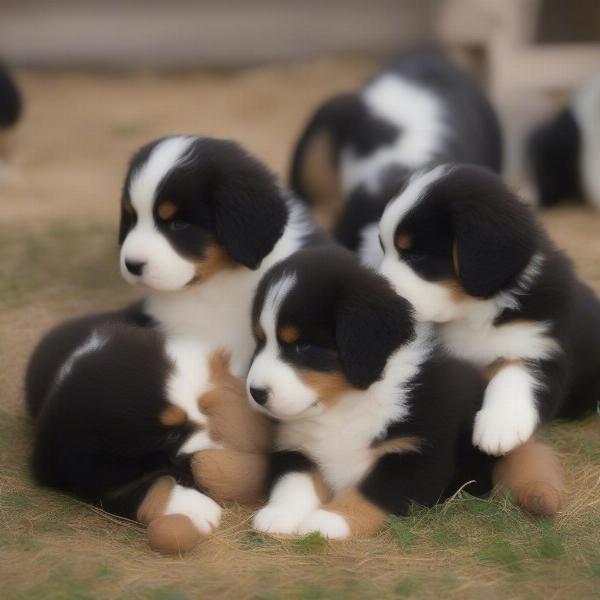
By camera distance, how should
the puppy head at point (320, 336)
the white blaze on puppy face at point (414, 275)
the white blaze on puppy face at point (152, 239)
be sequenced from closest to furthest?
the puppy head at point (320, 336) < the white blaze on puppy face at point (414, 275) < the white blaze on puppy face at point (152, 239)

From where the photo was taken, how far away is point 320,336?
4320 millimetres

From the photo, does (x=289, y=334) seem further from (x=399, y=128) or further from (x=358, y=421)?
(x=399, y=128)

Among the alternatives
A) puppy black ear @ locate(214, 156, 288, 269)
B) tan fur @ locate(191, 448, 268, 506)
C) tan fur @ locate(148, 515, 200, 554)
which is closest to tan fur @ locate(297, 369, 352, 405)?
tan fur @ locate(191, 448, 268, 506)

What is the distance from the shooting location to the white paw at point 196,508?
14.2 ft

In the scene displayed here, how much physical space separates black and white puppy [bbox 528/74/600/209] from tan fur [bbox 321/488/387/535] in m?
5.17

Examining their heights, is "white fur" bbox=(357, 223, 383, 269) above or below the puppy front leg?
above

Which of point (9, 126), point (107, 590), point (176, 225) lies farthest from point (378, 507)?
point (9, 126)

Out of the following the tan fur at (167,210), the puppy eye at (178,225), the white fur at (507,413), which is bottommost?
the white fur at (507,413)

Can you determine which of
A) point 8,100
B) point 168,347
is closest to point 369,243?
point 168,347

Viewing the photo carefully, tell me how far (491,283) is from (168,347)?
1.41 metres

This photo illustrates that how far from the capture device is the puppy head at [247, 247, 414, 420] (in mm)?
4270

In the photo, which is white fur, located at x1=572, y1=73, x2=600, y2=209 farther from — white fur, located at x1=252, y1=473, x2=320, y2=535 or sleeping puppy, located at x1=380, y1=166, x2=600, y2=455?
white fur, located at x1=252, y1=473, x2=320, y2=535

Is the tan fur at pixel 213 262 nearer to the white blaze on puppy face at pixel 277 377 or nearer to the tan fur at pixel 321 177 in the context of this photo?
the white blaze on puppy face at pixel 277 377

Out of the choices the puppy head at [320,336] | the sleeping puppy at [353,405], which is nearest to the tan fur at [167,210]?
the sleeping puppy at [353,405]
